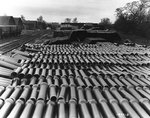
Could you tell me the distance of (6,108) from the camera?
221 inches

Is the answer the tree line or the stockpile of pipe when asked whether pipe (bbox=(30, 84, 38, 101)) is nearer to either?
the stockpile of pipe

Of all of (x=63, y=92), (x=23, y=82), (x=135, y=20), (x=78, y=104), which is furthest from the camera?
(x=135, y=20)

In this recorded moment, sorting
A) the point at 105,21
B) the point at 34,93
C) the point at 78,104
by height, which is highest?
the point at 105,21

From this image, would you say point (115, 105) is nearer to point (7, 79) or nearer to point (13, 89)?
point (13, 89)

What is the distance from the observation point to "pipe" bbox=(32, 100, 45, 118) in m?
5.30

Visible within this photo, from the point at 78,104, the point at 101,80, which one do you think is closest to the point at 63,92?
the point at 78,104

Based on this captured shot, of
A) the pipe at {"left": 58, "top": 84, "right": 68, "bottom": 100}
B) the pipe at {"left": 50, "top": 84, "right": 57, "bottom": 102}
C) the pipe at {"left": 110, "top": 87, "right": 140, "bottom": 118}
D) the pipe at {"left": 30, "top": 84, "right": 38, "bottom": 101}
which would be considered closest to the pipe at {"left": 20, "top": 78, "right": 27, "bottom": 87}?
the pipe at {"left": 30, "top": 84, "right": 38, "bottom": 101}

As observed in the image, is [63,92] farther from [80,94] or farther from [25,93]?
[25,93]

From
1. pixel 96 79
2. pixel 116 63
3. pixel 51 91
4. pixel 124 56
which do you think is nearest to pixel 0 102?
pixel 51 91

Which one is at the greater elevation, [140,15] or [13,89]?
[140,15]

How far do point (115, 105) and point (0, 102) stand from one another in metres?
3.36

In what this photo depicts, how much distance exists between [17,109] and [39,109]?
1.96 ft

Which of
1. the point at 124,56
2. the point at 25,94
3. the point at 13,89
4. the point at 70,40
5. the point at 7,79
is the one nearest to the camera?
the point at 25,94

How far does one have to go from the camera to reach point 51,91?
684 centimetres
